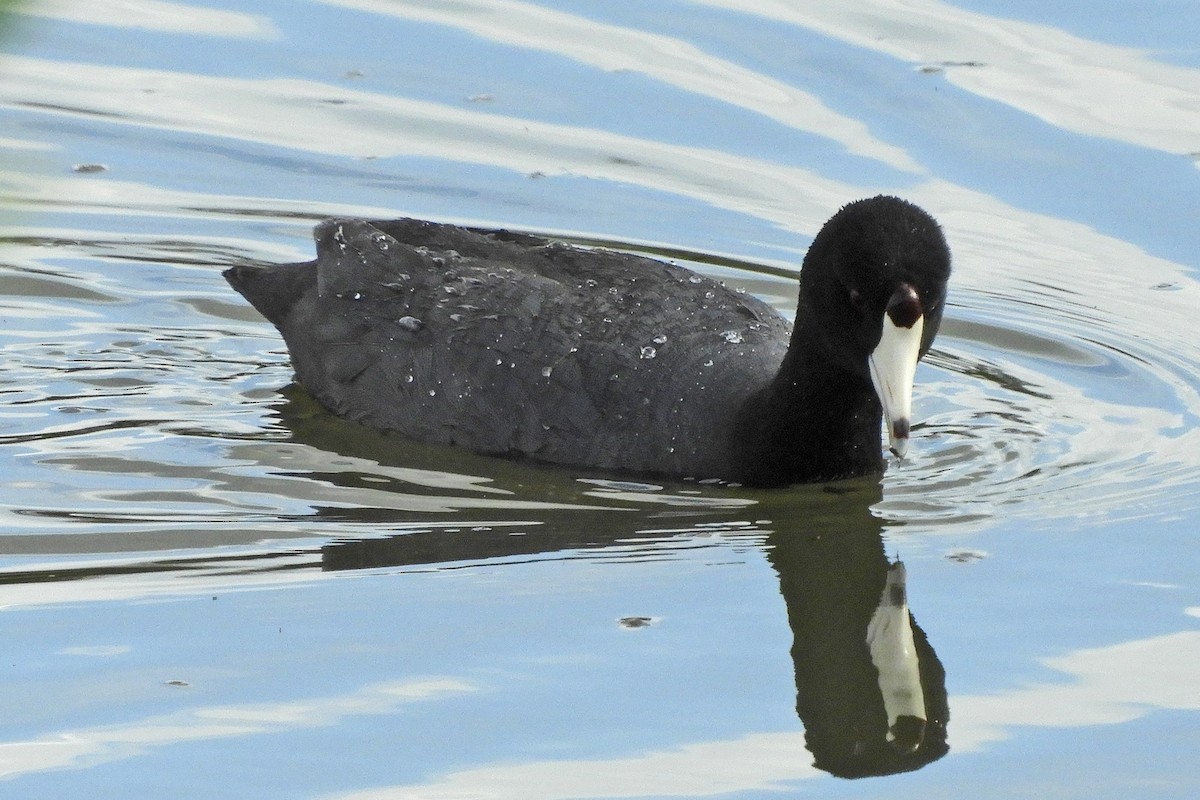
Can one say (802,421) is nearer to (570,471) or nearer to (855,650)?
(570,471)

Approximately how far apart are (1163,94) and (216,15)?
5.37 meters

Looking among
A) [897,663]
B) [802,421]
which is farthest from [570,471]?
[897,663]

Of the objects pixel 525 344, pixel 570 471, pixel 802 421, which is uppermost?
pixel 525 344

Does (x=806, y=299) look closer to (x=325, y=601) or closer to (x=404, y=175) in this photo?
(x=325, y=601)

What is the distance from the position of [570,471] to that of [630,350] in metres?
0.42

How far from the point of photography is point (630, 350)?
5520mm

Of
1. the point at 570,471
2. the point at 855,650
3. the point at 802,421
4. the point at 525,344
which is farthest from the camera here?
the point at 525,344

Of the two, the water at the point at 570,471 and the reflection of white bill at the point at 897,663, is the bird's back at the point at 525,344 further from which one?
the reflection of white bill at the point at 897,663

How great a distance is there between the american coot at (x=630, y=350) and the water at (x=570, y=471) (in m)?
0.14

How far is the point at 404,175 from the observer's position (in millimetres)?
8562

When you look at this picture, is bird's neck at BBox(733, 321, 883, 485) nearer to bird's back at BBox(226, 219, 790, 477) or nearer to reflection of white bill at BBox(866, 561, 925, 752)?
bird's back at BBox(226, 219, 790, 477)

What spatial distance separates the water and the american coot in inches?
5.3

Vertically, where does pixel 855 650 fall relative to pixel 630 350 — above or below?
below

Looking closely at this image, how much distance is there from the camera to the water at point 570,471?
3.64m
